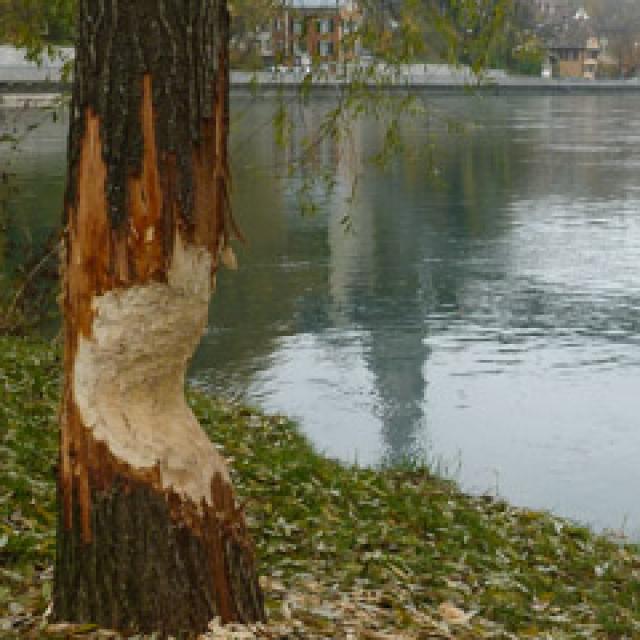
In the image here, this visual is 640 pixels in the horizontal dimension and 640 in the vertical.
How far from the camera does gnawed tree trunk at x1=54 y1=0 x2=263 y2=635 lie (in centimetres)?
529

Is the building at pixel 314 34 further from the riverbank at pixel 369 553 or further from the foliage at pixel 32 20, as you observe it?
the riverbank at pixel 369 553

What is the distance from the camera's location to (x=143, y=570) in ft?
18.2

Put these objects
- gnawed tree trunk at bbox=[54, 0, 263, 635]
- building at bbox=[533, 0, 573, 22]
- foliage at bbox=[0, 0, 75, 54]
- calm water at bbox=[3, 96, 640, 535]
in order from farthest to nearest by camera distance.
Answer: building at bbox=[533, 0, 573, 22] < calm water at bbox=[3, 96, 640, 535] < foliage at bbox=[0, 0, 75, 54] < gnawed tree trunk at bbox=[54, 0, 263, 635]

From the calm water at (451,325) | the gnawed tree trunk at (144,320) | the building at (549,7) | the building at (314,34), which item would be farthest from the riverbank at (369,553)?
the building at (549,7)

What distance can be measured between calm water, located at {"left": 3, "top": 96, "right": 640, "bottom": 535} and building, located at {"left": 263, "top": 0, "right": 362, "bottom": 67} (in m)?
0.63

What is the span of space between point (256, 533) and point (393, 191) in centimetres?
2958

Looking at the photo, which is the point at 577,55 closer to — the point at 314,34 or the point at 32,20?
the point at 32,20

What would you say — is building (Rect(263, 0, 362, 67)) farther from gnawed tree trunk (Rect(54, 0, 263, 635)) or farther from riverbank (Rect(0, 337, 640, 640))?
gnawed tree trunk (Rect(54, 0, 263, 635))

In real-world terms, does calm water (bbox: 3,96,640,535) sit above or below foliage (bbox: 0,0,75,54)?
below

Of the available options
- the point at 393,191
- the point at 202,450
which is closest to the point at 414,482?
the point at 202,450

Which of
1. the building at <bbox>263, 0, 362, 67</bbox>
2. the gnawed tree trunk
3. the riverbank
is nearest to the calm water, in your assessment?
the building at <bbox>263, 0, 362, 67</bbox>

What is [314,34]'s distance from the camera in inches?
383

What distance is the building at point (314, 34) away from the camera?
9523 mm

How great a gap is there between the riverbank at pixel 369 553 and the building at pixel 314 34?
9.18 ft
